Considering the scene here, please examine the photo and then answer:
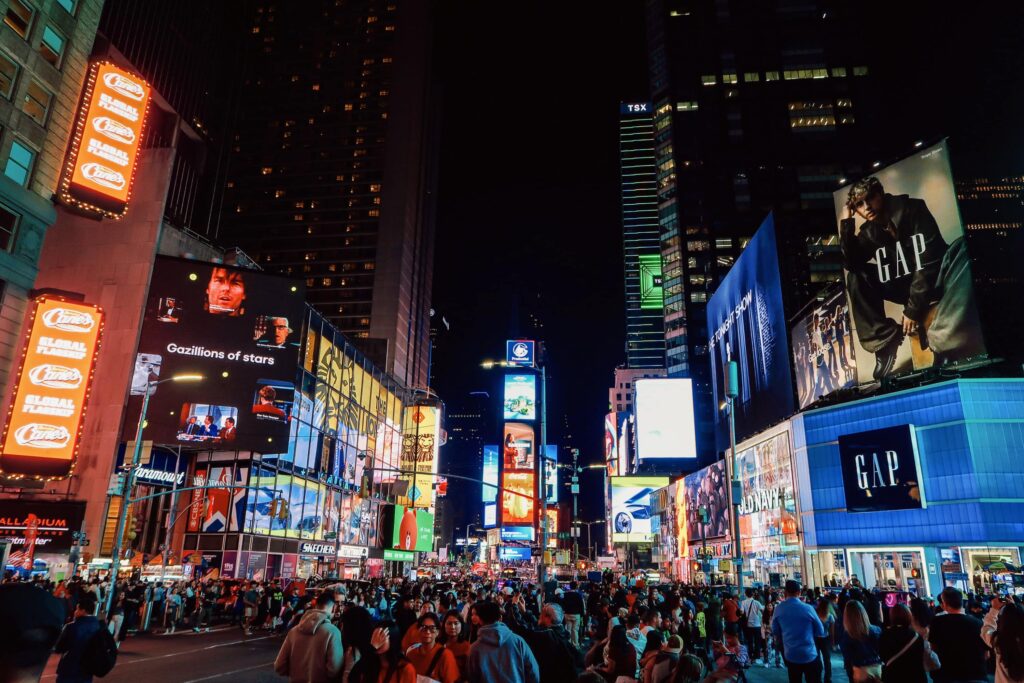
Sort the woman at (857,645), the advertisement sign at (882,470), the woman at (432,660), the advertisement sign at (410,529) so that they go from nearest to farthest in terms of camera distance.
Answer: the woman at (432,660), the woman at (857,645), the advertisement sign at (882,470), the advertisement sign at (410,529)

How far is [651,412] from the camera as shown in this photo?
81.9m

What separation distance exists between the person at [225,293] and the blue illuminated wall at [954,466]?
154 feet

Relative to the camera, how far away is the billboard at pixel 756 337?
59.5 meters

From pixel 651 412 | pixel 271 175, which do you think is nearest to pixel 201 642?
pixel 651 412

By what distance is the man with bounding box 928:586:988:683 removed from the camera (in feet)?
22.1

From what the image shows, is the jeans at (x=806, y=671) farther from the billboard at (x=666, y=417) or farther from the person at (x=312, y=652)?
the billboard at (x=666, y=417)

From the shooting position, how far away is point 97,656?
8.12 metres

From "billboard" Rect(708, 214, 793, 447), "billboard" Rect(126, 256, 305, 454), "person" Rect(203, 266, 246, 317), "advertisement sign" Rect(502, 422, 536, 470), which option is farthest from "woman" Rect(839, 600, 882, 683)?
"advertisement sign" Rect(502, 422, 536, 470)

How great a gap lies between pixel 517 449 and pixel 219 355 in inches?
2989

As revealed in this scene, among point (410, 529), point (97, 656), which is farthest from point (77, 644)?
point (410, 529)

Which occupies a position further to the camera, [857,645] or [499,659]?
[857,645]

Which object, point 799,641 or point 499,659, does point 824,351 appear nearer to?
point 799,641

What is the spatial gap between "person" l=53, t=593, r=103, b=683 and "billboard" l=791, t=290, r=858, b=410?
52.7m

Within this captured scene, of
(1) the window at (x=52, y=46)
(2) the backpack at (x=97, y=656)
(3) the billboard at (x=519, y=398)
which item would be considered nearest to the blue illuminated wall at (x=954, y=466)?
(2) the backpack at (x=97, y=656)
